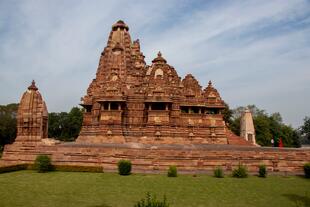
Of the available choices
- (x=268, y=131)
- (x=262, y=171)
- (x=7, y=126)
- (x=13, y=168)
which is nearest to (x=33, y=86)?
(x=13, y=168)

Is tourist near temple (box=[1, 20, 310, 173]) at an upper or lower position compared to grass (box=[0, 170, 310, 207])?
upper

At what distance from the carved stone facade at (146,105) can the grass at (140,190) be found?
821 cm

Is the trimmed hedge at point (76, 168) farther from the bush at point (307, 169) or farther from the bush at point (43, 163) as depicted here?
the bush at point (307, 169)

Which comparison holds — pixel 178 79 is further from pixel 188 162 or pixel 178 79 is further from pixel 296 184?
pixel 296 184

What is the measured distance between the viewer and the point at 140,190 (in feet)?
44.5

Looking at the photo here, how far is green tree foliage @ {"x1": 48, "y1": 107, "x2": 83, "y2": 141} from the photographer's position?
2266 inches

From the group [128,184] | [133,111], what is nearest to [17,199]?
[128,184]

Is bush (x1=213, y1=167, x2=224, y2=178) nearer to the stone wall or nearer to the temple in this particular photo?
the stone wall

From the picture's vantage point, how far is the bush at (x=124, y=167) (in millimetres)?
17250

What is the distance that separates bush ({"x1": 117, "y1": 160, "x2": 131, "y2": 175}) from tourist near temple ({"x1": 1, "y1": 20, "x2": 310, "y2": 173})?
3.05 feet

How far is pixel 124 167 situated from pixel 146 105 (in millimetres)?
9696

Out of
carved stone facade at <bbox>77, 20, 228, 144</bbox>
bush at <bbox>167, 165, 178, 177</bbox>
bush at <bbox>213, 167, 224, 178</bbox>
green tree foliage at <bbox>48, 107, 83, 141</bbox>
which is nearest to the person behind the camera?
bush at <bbox>167, 165, 178, 177</bbox>

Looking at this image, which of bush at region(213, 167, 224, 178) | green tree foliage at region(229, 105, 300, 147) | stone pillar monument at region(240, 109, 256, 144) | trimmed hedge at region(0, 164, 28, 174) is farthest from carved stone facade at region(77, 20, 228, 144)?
green tree foliage at region(229, 105, 300, 147)

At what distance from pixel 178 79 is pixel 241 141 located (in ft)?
26.1
